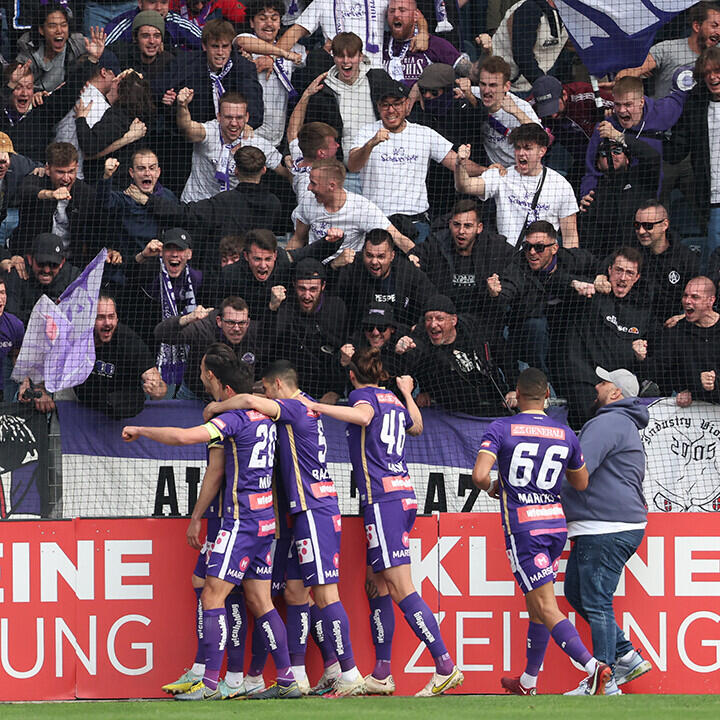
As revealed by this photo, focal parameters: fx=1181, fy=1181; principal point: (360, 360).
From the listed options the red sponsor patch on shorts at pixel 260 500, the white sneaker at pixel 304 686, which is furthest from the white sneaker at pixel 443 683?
the red sponsor patch on shorts at pixel 260 500

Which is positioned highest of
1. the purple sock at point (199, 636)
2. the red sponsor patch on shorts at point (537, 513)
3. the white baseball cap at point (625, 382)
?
the white baseball cap at point (625, 382)

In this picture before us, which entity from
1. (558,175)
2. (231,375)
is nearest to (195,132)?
(558,175)

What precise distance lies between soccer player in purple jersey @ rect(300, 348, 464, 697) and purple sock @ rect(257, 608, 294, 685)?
50 centimetres

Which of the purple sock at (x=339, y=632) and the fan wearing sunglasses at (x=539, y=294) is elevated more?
the fan wearing sunglasses at (x=539, y=294)

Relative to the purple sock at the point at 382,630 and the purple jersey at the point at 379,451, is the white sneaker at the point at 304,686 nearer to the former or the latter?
the purple sock at the point at 382,630

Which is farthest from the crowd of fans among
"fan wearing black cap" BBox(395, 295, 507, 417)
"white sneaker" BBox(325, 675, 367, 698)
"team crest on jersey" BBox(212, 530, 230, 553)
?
"white sneaker" BBox(325, 675, 367, 698)

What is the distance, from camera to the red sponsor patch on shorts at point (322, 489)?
21.7 ft

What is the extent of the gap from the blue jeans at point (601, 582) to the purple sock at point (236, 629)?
1.84 m

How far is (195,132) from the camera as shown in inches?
417

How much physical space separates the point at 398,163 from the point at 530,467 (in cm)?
471

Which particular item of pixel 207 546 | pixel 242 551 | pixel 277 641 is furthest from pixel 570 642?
pixel 207 546

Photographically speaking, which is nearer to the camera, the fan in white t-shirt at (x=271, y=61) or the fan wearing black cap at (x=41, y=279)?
the fan wearing black cap at (x=41, y=279)

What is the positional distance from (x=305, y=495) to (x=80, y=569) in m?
1.43

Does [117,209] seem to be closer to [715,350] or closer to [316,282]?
[316,282]
